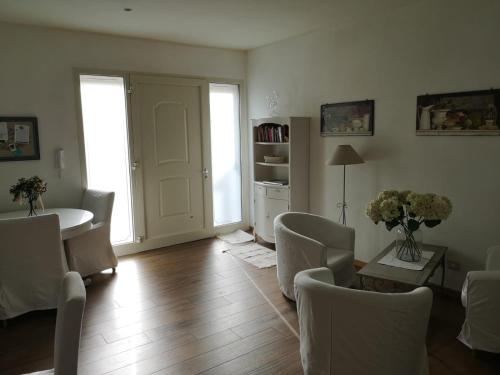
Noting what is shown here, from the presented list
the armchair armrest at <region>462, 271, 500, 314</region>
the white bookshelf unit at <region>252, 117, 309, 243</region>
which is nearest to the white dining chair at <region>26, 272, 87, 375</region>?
the armchair armrest at <region>462, 271, 500, 314</region>

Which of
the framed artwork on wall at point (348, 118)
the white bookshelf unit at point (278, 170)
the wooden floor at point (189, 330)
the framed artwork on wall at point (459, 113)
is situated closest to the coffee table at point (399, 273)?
the wooden floor at point (189, 330)

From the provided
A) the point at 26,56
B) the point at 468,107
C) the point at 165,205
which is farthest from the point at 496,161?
the point at 26,56

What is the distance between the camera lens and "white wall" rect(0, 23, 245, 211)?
3.91 m

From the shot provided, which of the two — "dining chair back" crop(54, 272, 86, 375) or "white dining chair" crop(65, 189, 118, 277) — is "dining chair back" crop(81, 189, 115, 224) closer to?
"white dining chair" crop(65, 189, 118, 277)

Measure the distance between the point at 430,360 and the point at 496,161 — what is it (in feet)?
5.30

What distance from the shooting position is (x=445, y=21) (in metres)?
3.20

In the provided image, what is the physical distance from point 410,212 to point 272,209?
2265 millimetres

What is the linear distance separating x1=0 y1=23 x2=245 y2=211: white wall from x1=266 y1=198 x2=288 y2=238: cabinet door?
7.37 feet

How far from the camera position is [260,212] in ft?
16.5

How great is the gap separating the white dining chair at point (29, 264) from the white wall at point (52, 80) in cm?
131

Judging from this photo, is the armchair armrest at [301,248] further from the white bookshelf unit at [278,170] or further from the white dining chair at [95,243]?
the white dining chair at [95,243]

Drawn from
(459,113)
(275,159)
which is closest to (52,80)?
(275,159)

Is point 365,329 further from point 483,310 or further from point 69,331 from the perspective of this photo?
point 69,331

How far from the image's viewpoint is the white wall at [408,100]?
3064mm
